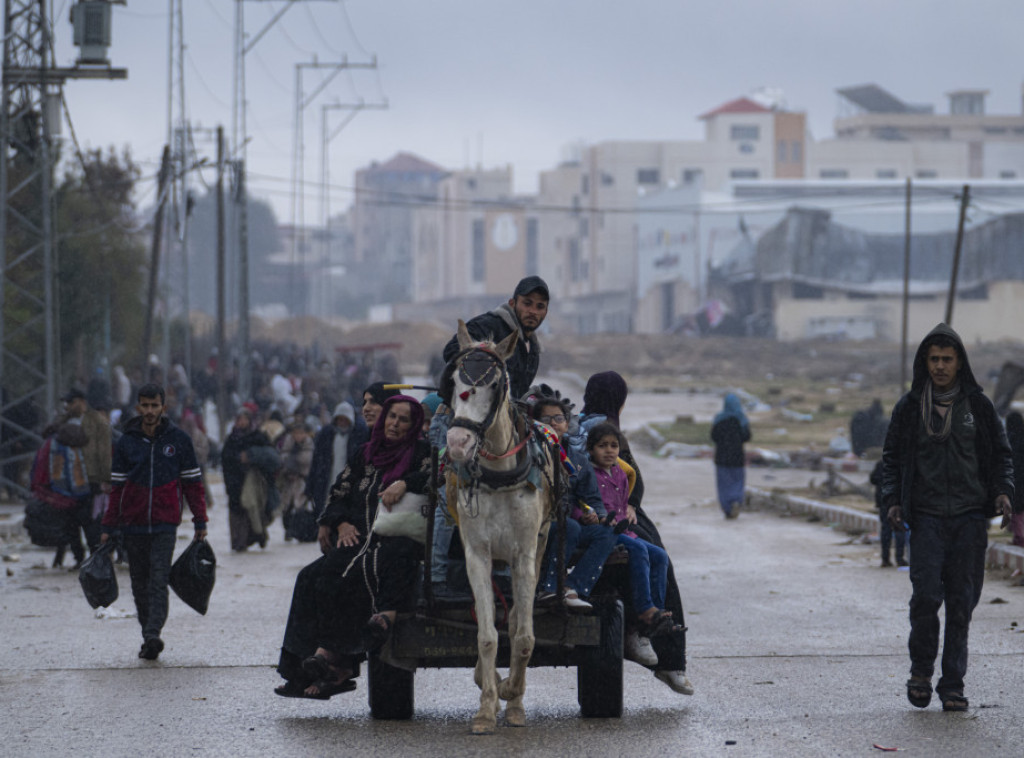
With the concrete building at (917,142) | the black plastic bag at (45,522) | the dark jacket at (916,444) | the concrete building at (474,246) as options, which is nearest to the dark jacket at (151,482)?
the dark jacket at (916,444)

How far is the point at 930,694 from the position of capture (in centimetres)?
756

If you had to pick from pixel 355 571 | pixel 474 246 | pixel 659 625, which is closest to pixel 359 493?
pixel 355 571

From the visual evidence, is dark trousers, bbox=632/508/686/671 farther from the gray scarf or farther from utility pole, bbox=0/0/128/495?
utility pole, bbox=0/0/128/495

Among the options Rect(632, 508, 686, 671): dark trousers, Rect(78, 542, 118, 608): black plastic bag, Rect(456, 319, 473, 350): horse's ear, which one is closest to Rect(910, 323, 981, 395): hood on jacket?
Rect(632, 508, 686, 671): dark trousers

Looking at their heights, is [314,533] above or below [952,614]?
below

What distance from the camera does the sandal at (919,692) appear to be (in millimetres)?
7543

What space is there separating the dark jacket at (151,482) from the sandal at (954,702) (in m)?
4.68

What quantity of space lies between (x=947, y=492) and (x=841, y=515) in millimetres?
13057

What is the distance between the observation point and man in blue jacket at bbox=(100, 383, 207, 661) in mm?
9852

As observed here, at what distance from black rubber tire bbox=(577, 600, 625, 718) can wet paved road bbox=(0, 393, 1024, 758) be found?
0.13 metres

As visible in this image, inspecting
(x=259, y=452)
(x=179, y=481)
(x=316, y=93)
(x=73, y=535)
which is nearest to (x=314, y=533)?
(x=259, y=452)

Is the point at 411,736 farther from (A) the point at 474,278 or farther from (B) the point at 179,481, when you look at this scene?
(A) the point at 474,278

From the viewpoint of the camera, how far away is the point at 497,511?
22.9ft

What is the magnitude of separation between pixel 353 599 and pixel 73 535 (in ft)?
27.4
